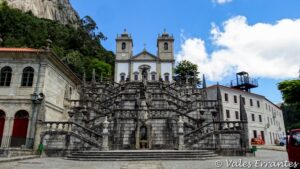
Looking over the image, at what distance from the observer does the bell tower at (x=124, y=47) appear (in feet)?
180

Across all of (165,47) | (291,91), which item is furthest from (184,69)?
(291,91)

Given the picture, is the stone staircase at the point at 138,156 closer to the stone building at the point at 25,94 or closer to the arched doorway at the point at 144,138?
the arched doorway at the point at 144,138

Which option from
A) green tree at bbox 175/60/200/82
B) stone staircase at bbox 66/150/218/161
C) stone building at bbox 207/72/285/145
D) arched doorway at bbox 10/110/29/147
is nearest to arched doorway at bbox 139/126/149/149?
stone staircase at bbox 66/150/218/161

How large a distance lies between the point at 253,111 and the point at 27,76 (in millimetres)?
39301

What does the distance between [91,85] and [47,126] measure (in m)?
14.4

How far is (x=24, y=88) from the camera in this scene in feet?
62.8

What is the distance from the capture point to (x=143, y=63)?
53312 mm

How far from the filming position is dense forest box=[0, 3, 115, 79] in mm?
43656

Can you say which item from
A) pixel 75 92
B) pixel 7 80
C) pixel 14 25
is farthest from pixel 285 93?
pixel 14 25

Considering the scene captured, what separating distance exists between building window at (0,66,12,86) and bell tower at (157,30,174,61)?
39.0 m

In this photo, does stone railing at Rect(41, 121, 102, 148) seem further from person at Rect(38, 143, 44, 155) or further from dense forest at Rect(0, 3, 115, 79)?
dense forest at Rect(0, 3, 115, 79)

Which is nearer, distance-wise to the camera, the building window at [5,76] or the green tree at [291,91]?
the building window at [5,76]

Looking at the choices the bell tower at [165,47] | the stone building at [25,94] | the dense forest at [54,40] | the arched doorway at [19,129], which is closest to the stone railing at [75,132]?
the stone building at [25,94]

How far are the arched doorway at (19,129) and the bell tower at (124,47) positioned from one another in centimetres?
3702
